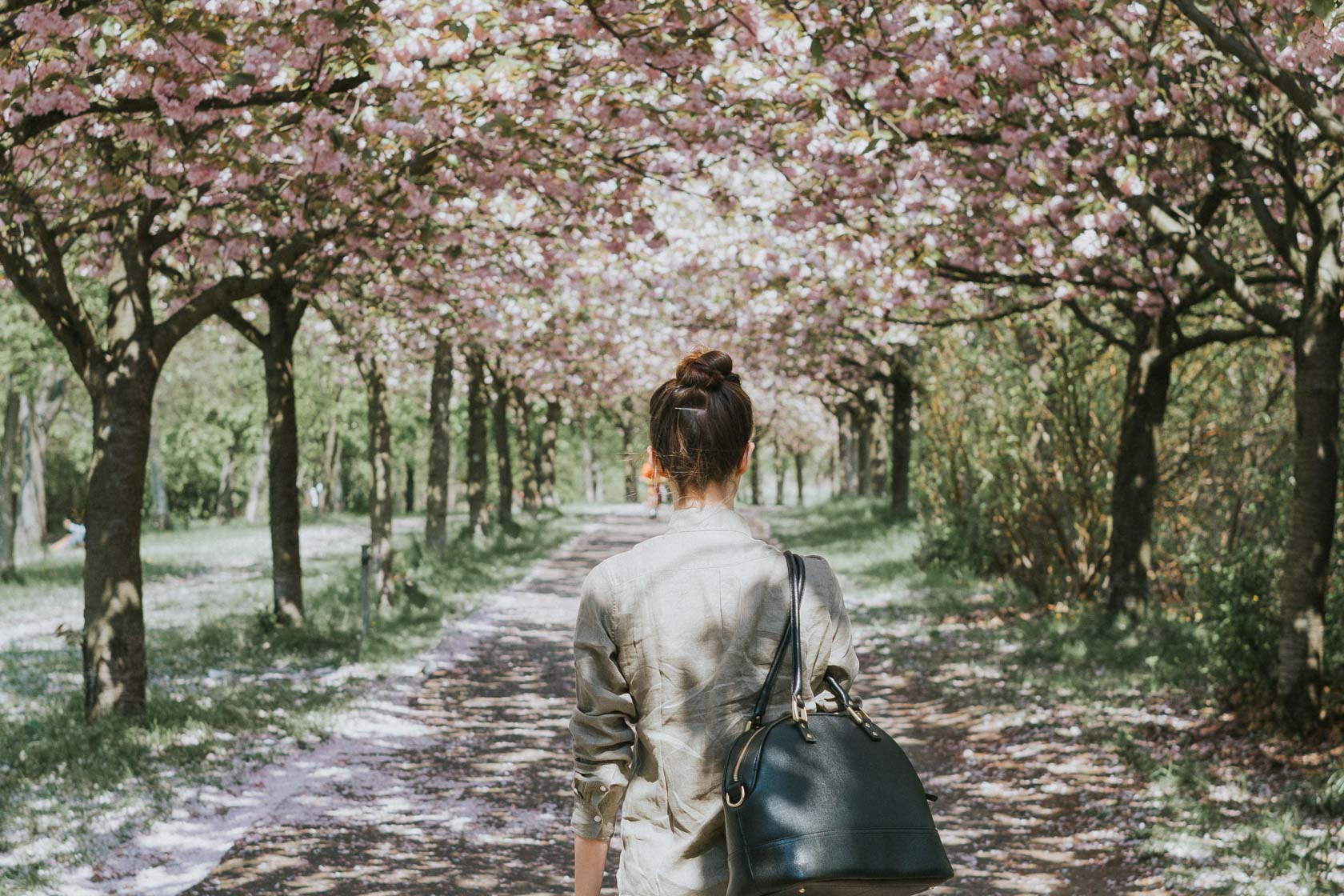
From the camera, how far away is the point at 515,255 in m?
14.8

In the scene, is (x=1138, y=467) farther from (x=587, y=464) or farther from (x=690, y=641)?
(x=587, y=464)

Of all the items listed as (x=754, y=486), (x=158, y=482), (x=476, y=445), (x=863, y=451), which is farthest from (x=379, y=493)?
(x=754, y=486)

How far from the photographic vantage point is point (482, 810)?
748 centimetres

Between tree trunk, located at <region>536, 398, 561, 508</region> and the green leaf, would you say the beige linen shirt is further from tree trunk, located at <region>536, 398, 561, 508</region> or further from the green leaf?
tree trunk, located at <region>536, 398, 561, 508</region>

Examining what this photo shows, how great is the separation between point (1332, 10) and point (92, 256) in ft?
37.3

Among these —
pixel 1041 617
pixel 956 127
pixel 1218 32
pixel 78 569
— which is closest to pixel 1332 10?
pixel 1218 32

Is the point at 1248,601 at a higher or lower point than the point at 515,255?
lower

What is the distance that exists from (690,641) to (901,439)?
26052 millimetres

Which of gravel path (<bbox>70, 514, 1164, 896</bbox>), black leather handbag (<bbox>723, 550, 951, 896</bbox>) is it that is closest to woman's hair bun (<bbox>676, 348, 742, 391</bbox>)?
black leather handbag (<bbox>723, 550, 951, 896</bbox>)

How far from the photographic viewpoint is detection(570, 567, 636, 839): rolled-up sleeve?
255cm

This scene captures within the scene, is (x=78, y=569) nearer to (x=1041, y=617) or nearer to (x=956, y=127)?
(x=1041, y=617)

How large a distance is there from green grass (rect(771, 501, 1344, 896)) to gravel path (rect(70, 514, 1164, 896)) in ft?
0.94

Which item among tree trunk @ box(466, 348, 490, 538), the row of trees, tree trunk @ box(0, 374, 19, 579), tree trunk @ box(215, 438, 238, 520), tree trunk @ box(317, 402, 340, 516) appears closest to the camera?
the row of trees

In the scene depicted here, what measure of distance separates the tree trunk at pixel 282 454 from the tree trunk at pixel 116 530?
4228mm
